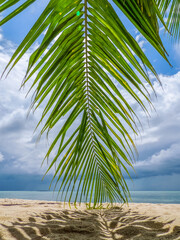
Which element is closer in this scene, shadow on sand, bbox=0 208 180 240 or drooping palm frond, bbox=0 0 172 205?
drooping palm frond, bbox=0 0 172 205

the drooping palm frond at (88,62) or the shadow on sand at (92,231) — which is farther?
the shadow on sand at (92,231)

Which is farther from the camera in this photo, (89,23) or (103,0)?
(89,23)

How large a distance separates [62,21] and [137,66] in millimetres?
295

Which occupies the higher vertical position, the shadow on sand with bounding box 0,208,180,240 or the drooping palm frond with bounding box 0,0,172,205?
the drooping palm frond with bounding box 0,0,172,205

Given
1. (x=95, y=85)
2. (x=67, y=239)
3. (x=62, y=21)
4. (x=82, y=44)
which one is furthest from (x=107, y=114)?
(x=67, y=239)

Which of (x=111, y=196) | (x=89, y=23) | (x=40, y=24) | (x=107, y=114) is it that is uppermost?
(x=89, y=23)

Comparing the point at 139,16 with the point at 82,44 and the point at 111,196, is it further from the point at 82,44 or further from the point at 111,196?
the point at 111,196

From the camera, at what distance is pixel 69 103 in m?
1.12

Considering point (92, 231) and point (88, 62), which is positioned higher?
point (88, 62)

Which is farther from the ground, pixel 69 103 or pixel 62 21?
pixel 62 21

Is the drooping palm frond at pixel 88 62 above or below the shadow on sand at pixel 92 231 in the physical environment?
above

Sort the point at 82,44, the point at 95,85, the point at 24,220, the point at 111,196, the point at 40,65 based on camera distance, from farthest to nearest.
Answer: the point at 111,196
the point at 24,220
the point at 95,85
the point at 82,44
the point at 40,65

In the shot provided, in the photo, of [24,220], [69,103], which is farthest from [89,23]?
[24,220]

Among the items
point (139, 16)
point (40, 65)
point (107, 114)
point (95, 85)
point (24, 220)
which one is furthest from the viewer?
point (24, 220)
